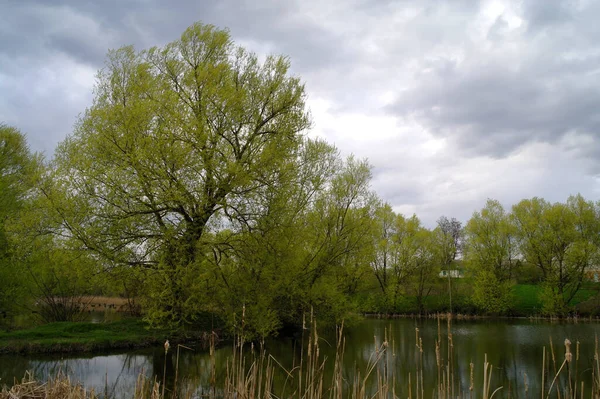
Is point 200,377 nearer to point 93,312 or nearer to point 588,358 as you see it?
point 588,358

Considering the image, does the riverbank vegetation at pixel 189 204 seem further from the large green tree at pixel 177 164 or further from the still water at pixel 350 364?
→ the still water at pixel 350 364

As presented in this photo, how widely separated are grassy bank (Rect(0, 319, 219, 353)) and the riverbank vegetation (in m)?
0.86

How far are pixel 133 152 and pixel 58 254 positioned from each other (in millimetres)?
4264

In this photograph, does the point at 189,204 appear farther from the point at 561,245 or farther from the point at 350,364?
the point at 561,245

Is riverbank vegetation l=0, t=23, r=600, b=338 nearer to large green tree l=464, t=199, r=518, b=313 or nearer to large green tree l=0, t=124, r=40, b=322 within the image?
large green tree l=0, t=124, r=40, b=322

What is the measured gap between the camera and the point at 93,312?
93.5 ft

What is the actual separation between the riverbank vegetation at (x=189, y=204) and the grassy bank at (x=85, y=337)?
0.86 metres

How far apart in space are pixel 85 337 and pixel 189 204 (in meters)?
6.07

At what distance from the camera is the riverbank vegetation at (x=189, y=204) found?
615 inches

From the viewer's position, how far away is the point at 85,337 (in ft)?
52.7

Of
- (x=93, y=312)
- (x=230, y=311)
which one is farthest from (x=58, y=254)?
(x=93, y=312)

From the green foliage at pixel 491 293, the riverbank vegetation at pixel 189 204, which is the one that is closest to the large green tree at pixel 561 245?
the green foliage at pixel 491 293

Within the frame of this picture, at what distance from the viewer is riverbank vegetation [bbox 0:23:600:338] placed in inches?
615

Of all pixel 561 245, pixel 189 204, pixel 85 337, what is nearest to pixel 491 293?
pixel 561 245
